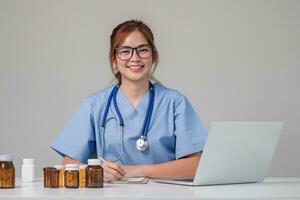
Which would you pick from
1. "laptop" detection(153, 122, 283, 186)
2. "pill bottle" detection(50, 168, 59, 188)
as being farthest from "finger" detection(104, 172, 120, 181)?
"pill bottle" detection(50, 168, 59, 188)

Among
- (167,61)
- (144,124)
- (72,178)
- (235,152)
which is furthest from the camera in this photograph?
(167,61)

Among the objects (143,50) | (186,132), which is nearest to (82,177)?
(186,132)

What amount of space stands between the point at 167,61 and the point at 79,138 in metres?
1.15

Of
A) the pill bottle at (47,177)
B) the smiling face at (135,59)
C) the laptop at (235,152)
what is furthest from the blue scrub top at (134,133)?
the pill bottle at (47,177)

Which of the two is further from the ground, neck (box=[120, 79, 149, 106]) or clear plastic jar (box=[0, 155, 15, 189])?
neck (box=[120, 79, 149, 106])

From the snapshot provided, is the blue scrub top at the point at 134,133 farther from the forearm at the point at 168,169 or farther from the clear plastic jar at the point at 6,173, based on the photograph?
the clear plastic jar at the point at 6,173

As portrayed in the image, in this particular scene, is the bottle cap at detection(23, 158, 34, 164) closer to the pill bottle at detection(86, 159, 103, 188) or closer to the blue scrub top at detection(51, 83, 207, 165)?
the pill bottle at detection(86, 159, 103, 188)

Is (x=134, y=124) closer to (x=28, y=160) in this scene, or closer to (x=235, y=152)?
(x=28, y=160)

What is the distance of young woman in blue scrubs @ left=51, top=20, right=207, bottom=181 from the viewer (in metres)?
2.06

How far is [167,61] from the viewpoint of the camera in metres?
3.10

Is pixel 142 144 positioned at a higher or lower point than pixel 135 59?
lower

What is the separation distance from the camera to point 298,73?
308 centimetres

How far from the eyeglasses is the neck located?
0.10 meters

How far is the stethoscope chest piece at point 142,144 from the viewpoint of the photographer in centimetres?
204
